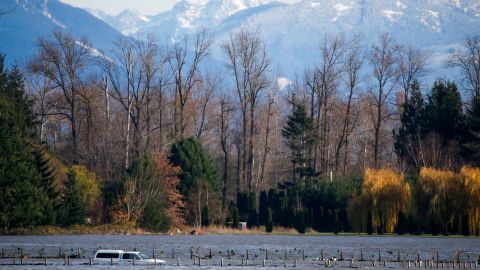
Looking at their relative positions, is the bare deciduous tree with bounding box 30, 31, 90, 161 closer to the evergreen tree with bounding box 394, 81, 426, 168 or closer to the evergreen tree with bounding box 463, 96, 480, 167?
the evergreen tree with bounding box 394, 81, 426, 168

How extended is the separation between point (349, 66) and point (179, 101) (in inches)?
895

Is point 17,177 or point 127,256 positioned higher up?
point 17,177

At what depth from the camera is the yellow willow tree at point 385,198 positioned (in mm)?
106125

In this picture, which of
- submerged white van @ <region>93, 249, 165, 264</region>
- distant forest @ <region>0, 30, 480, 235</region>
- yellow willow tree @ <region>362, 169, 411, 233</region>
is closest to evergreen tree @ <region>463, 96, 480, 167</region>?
distant forest @ <region>0, 30, 480, 235</region>

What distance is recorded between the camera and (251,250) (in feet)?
281

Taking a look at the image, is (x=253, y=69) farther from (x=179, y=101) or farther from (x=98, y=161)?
(x=98, y=161)

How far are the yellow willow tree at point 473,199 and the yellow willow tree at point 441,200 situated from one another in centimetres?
51

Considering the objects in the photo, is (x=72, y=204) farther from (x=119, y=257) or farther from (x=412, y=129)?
(x=412, y=129)

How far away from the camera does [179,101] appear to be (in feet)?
460

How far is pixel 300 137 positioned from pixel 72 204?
32.7m

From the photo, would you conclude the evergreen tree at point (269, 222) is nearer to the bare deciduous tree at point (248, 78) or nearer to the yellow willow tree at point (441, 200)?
the bare deciduous tree at point (248, 78)

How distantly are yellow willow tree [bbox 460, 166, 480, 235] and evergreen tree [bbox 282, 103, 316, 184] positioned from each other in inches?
1165

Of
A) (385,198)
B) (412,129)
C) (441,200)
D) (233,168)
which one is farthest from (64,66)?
(441,200)

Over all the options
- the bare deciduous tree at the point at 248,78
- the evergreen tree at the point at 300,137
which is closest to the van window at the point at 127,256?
the evergreen tree at the point at 300,137
